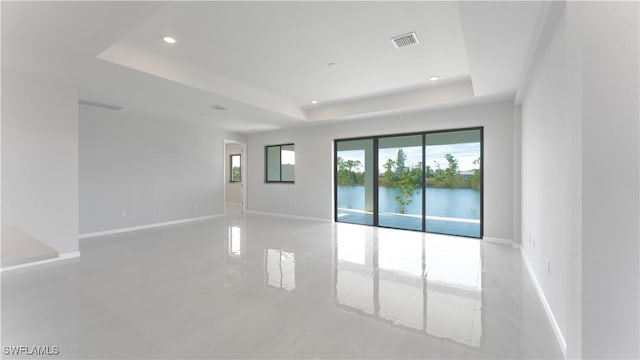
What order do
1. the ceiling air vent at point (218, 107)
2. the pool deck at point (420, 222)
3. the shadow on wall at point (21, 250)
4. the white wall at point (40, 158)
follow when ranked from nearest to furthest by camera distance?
the shadow on wall at point (21, 250), the white wall at point (40, 158), the ceiling air vent at point (218, 107), the pool deck at point (420, 222)

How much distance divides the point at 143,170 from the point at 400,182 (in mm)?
5961

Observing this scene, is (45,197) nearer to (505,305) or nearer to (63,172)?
(63,172)

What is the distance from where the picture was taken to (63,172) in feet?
12.9

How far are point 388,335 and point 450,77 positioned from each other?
4045mm

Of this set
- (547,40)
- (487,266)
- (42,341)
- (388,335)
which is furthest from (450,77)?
(42,341)

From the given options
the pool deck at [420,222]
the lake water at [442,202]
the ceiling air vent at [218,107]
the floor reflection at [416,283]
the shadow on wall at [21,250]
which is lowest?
the floor reflection at [416,283]

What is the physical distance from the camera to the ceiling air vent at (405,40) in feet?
9.95

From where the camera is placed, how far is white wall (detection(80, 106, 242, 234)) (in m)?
5.48

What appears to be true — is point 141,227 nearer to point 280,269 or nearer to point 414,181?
point 280,269

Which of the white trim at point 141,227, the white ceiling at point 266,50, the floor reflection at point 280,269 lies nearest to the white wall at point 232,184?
the white trim at point 141,227

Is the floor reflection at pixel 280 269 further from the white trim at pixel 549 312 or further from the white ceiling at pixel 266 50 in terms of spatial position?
the white ceiling at pixel 266 50

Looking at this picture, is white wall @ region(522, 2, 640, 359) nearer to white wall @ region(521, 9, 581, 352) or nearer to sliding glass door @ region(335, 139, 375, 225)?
white wall @ region(521, 9, 581, 352)

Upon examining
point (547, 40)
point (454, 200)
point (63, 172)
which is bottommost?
point (454, 200)

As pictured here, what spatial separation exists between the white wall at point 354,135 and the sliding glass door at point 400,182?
343mm
